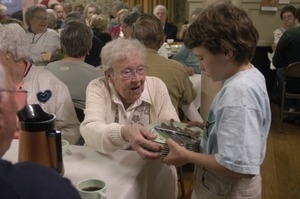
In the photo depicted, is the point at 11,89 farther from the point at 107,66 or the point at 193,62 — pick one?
the point at 193,62

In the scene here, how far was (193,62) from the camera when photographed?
3574 mm

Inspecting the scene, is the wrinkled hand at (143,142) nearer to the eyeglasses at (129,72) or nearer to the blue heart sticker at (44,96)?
the eyeglasses at (129,72)

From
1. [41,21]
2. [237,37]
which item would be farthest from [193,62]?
[237,37]

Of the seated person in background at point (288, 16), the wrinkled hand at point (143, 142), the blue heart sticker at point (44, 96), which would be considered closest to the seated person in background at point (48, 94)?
the blue heart sticker at point (44, 96)

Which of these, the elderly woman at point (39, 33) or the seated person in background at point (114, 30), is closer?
the elderly woman at point (39, 33)

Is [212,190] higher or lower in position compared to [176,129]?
lower

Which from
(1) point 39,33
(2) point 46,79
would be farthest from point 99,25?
(2) point 46,79

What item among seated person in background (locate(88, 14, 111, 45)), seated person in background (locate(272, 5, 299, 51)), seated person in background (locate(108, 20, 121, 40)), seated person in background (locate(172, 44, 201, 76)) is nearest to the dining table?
seated person in background (locate(172, 44, 201, 76))

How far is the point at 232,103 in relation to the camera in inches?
41.7

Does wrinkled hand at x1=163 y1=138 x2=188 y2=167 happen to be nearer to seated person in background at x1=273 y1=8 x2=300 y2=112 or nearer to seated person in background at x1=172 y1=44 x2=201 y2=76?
seated person in background at x1=172 y1=44 x2=201 y2=76

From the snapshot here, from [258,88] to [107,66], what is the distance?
0.87 m

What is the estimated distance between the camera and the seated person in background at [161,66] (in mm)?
2512

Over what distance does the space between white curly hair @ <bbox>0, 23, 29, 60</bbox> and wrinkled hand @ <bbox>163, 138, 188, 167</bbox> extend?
99 cm

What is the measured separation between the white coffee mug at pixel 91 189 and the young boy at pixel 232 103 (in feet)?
0.79
